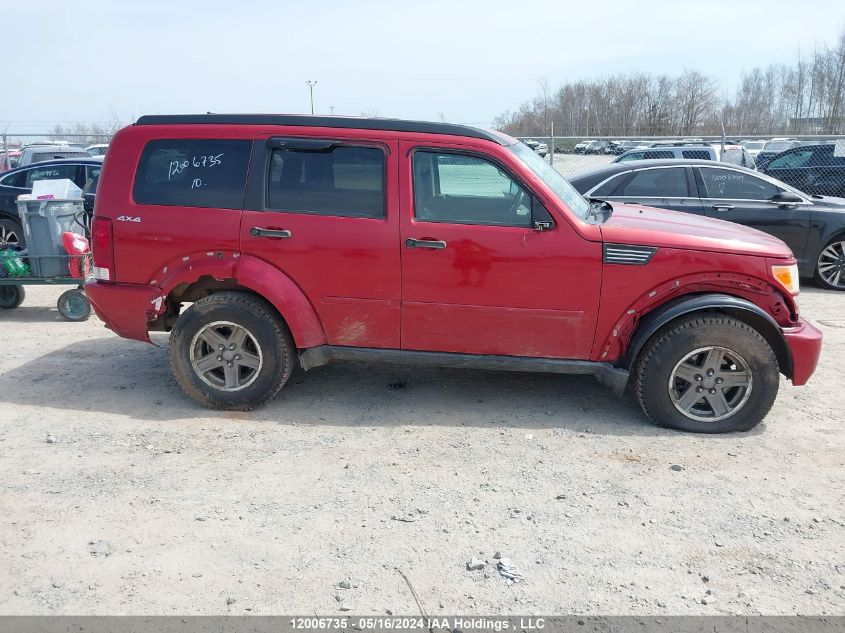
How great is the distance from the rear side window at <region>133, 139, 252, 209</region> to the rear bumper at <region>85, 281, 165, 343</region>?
640 millimetres

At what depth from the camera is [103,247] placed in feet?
16.6

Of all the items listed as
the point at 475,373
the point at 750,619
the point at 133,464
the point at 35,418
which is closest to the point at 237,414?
the point at 133,464

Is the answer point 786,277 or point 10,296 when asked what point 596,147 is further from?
point 786,277

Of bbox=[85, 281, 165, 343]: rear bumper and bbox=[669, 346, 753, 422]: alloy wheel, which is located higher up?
bbox=[85, 281, 165, 343]: rear bumper

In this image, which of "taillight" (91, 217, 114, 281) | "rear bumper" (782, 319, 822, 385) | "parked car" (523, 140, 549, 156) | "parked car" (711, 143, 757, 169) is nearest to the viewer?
"rear bumper" (782, 319, 822, 385)

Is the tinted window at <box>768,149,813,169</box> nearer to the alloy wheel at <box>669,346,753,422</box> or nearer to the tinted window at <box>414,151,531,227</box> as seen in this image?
the alloy wheel at <box>669,346,753,422</box>

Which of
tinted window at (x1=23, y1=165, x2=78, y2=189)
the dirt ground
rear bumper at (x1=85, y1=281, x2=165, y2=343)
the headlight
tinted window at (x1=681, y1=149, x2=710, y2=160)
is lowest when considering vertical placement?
the dirt ground

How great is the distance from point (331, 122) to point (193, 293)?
159 cm

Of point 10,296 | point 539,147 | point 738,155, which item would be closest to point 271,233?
point 10,296

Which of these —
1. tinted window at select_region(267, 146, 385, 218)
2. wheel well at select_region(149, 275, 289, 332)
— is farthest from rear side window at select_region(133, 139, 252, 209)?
wheel well at select_region(149, 275, 289, 332)

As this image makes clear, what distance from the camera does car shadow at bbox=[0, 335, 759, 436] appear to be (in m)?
5.01

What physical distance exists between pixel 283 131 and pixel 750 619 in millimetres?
3965

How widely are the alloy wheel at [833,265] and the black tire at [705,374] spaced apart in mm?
5270

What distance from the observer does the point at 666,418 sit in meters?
4.78
